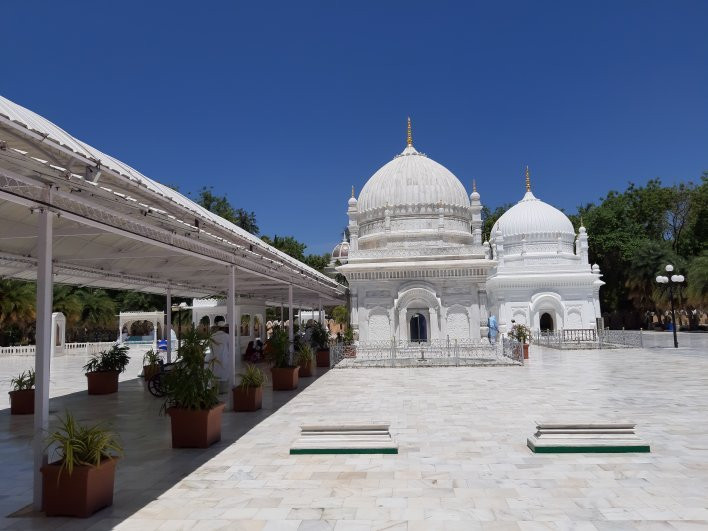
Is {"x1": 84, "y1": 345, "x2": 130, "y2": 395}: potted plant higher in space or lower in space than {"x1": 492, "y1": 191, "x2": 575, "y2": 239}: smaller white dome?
lower

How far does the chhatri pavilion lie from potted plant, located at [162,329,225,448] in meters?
16.7

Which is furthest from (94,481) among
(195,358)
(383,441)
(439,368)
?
(439,368)

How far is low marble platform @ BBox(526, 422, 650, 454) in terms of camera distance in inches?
288

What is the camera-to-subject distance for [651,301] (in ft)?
151

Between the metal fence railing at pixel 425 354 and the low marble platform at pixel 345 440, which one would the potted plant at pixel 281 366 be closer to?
the metal fence railing at pixel 425 354

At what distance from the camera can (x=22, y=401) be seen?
11.1m

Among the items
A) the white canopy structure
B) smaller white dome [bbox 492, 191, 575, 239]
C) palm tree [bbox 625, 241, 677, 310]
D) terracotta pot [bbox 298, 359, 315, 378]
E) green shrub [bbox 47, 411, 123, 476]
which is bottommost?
terracotta pot [bbox 298, 359, 315, 378]

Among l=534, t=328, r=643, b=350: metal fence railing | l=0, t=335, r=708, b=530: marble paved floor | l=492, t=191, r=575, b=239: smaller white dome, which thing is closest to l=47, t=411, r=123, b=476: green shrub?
l=0, t=335, r=708, b=530: marble paved floor

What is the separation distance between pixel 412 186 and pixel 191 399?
23164 millimetres

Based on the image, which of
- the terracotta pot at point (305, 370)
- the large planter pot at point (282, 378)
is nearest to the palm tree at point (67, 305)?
the terracotta pot at point (305, 370)

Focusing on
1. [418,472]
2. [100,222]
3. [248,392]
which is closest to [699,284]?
[248,392]

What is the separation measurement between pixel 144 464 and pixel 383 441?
3201 mm

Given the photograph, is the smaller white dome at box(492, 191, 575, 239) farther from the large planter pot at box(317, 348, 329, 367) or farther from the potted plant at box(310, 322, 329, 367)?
the large planter pot at box(317, 348, 329, 367)

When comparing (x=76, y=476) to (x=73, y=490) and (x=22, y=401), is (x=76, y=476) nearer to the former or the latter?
(x=73, y=490)
